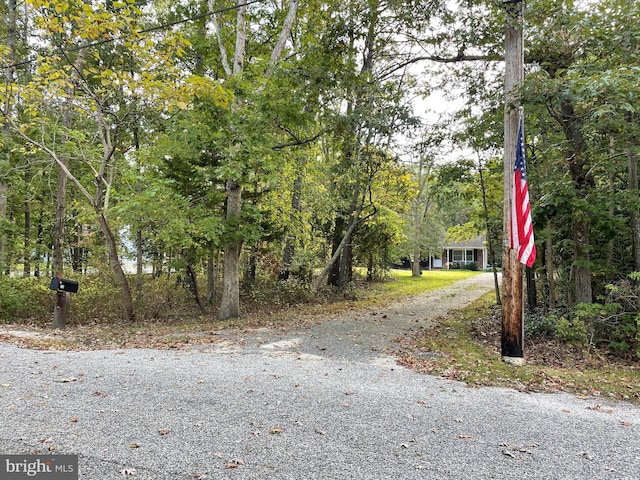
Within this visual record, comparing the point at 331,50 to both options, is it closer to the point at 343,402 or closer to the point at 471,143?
the point at 471,143

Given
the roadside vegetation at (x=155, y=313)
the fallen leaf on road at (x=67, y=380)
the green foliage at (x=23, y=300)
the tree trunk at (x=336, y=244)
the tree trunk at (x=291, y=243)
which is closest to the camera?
the fallen leaf on road at (x=67, y=380)

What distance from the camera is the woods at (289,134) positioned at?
6.59 meters

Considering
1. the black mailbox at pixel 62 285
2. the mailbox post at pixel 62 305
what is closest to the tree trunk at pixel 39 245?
the mailbox post at pixel 62 305

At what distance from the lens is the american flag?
231 inches

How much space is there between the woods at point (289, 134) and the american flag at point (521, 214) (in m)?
0.90

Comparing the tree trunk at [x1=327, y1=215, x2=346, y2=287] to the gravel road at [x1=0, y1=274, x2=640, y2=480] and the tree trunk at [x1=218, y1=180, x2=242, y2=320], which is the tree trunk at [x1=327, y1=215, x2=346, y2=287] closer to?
the tree trunk at [x1=218, y1=180, x2=242, y2=320]

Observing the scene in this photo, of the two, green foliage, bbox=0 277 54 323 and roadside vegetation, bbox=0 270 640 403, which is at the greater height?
green foliage, bbox=0 277 54 323

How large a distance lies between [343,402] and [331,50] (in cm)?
734

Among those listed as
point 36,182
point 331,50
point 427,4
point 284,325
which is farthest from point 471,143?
point 36,182

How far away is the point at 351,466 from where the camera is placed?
113 inches

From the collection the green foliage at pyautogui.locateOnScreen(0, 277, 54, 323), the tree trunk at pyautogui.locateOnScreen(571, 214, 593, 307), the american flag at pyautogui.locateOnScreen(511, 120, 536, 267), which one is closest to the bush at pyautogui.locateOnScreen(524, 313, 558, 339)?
the tree trunk at pyautogui.locateOnScreen(571, 214, 593, 307)

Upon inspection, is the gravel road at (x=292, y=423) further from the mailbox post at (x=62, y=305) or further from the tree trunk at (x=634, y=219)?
the tree trunk at (x=634, y=219)

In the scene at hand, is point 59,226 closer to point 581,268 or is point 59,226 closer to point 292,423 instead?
point 292,423

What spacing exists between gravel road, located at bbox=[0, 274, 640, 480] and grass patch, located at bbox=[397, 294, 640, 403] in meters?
0.43
